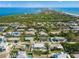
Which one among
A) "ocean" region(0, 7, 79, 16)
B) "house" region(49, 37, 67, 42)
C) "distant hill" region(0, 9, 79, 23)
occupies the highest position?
"ocean" region(0, 7, 79, 16)

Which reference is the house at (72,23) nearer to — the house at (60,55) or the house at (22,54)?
the house at (60,55)

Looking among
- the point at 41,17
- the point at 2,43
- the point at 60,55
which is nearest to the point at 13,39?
the point at 2,43

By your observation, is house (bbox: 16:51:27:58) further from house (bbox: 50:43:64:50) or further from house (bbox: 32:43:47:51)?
house (bbox: 50:43:64:50)

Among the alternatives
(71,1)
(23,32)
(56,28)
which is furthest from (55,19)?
(23,32)

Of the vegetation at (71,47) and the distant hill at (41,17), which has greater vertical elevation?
the distant hill at (41,17)

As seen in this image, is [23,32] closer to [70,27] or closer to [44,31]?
[44,31]

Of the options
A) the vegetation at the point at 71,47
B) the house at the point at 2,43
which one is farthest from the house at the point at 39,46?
the house at the point at 2,43

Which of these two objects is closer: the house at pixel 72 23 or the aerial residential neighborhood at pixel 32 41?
the aerial residential neighborhood at pixel 32 41

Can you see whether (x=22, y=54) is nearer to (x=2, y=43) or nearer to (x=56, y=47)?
(x=2, y=43)

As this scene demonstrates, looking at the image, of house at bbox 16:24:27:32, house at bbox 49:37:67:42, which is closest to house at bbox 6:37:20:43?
house at bbox 16:24:27:32
